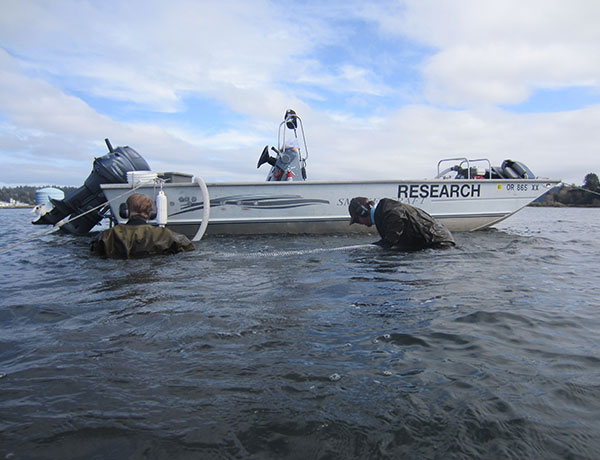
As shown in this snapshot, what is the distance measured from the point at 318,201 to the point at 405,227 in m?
3.50

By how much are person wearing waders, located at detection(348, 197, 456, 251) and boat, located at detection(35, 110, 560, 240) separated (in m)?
2.89

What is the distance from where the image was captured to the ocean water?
150cm

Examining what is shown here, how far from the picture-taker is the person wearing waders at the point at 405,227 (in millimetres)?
6266

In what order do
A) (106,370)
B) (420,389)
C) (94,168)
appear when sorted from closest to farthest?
1. (420,389)
2. (106,370)
3. (94,168)

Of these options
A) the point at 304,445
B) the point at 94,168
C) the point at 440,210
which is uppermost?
the point at 94,168

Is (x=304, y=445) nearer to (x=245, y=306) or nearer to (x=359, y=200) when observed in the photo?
(x=245, y=306)

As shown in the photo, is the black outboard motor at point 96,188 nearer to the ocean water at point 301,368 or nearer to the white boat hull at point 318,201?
the white boat hull at point 318,201

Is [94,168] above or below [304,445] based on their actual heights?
above

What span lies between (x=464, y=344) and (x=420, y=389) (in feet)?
2.38

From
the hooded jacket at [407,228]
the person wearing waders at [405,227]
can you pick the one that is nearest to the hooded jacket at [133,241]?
the person wearing waders at [405,227]

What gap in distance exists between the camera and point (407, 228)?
646 centimetres

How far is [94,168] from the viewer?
31.1 ft

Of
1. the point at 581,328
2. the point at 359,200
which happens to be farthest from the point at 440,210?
the point at 581,328

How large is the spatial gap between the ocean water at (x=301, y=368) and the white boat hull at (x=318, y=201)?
517cm
